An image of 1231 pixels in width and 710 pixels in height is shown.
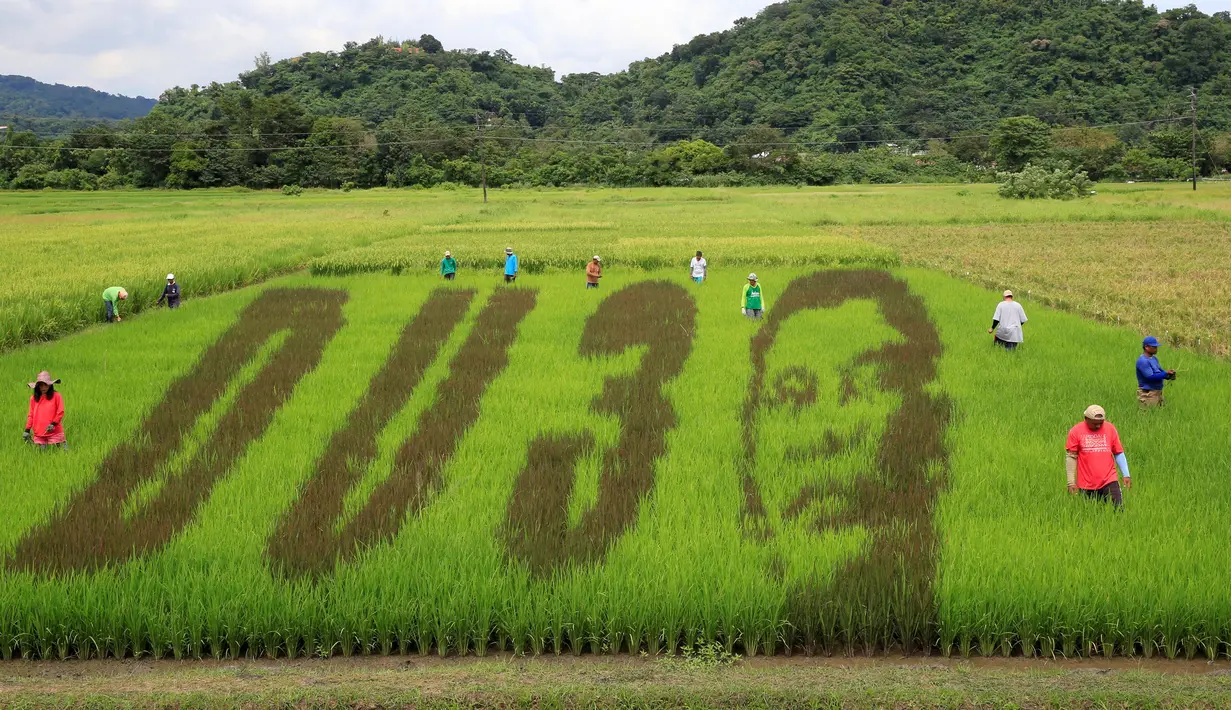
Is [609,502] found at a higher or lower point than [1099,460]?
lower

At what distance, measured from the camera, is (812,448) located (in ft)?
28.9

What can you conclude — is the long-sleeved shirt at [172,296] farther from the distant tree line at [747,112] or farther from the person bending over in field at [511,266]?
the distant tree line at [747,112]

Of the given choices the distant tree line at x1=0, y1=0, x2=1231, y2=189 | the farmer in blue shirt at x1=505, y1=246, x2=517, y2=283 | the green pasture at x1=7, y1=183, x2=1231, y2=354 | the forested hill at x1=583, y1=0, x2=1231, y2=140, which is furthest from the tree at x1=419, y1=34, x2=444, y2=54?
the farmer in blue shirt at x1=505, y1=246, x2=517, y2=283

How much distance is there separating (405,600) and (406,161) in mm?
78564

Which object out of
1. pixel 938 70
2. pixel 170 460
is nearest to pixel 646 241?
pixel 170 460

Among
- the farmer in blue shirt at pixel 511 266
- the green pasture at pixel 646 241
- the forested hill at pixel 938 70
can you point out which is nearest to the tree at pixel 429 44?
the forested hill at pixel 938 70

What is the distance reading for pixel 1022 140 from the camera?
7100 centimetres

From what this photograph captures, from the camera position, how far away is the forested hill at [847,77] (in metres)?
93.8

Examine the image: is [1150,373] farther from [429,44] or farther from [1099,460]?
Answer: [429,44]

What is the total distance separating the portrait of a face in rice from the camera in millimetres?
5875

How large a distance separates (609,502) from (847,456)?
2.58 meters

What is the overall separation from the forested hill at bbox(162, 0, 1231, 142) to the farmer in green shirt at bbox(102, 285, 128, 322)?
76.0 meters

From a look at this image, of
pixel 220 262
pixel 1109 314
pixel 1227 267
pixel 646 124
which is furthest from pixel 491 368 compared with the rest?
pixel 646 124

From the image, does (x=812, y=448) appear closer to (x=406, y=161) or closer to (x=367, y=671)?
(x=367, y=671)
